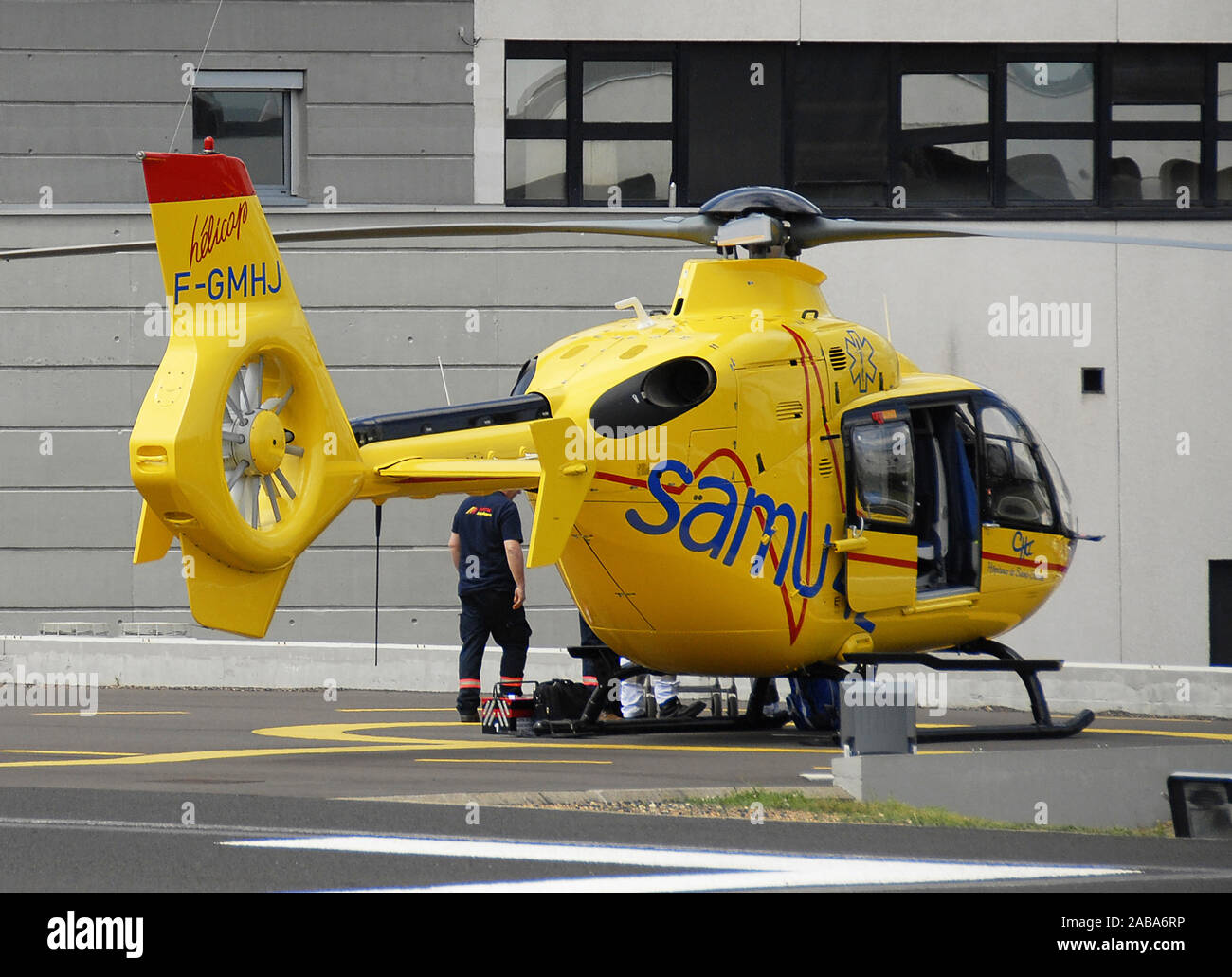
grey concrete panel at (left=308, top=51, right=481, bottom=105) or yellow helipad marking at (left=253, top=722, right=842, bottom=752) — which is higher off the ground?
grey concrete panel at (left=308, top=51, right=481, bottom=105)

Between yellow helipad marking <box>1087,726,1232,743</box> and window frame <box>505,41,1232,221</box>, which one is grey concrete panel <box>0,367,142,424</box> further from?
yellow helipad marking <box>1087,726,1232,743</box>

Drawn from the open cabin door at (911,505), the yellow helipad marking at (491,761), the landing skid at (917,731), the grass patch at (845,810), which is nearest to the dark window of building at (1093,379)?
the landing skid at (917,731)

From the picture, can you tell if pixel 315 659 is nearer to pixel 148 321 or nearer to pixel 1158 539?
pixel 148 321

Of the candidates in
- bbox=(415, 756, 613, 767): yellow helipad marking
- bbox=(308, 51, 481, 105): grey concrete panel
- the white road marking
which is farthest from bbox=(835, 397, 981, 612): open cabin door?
bbox=(308, 51, 481, 105): grey concrete panel

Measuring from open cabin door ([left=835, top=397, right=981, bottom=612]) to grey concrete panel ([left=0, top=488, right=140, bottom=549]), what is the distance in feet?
38.1

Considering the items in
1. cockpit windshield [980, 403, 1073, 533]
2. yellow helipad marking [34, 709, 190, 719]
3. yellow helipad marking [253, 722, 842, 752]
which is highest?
cockpit windshield [980, 403, 1073, 533]

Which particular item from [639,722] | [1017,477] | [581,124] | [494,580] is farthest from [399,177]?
[1017,477]

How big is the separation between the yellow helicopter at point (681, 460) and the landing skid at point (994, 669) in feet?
0.12

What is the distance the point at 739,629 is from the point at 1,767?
5068mm

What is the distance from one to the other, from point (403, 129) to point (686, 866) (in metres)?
16.1

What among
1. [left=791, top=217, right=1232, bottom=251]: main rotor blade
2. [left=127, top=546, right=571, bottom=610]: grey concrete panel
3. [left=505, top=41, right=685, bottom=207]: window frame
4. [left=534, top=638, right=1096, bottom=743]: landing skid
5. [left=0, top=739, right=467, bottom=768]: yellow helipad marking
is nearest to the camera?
[left=0, top=739, right=467, bottom=768]: yellow helipad marking

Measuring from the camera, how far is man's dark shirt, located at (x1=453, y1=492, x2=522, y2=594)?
46.9 feet

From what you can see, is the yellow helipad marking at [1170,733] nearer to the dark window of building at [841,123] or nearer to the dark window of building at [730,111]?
the dark window of building at [841,123]

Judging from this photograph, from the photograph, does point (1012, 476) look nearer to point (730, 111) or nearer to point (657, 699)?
point (657, 699)
